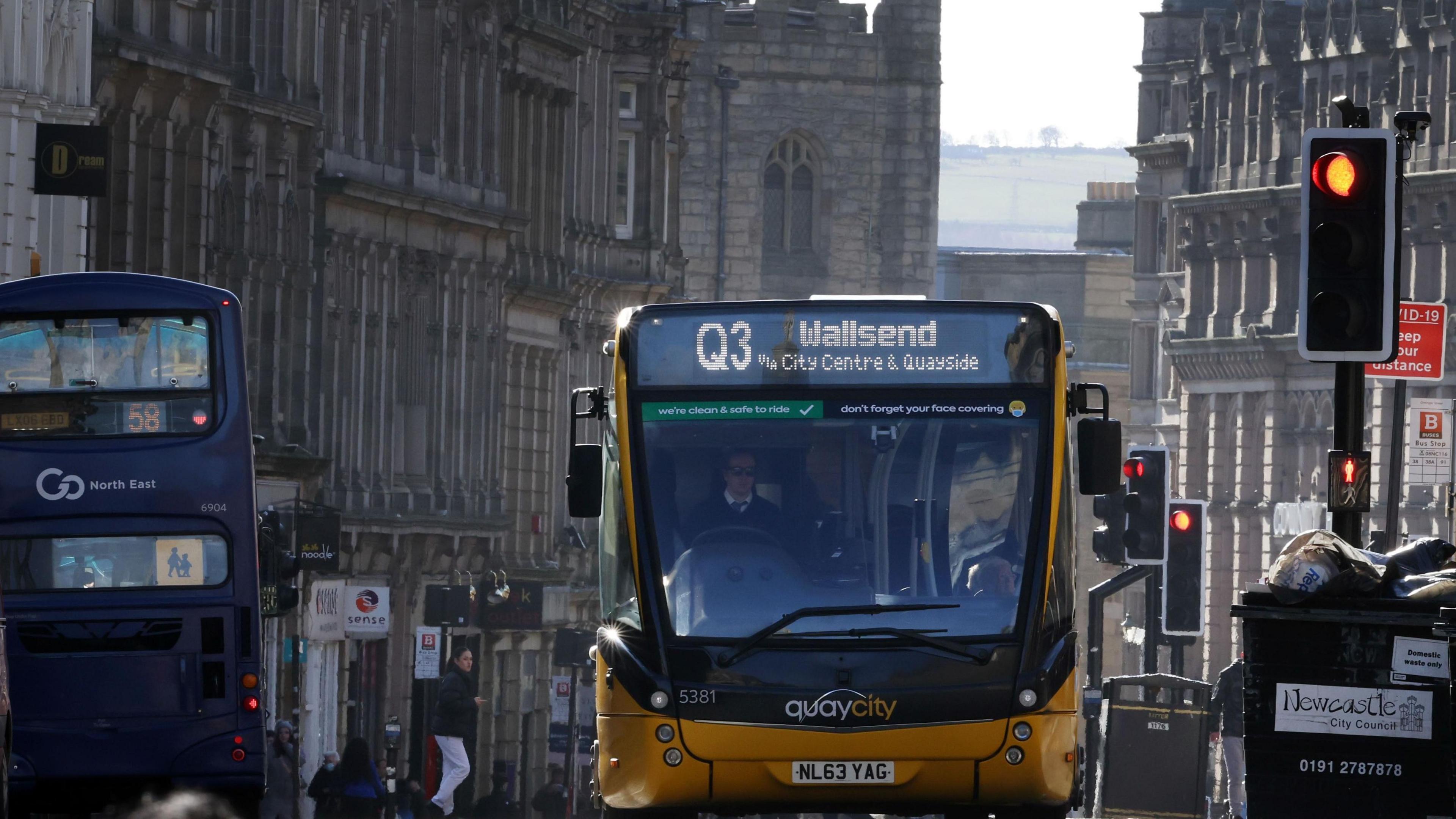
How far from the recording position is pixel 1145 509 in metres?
35.7

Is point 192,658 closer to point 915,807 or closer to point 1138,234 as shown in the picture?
point 915,807

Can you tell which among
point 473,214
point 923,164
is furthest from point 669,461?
point 923,164

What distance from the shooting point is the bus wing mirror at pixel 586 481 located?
63.3ft

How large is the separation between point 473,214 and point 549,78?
26.6 ft

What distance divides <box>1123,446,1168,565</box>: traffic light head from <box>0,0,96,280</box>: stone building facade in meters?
11.0

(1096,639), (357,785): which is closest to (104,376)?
(357,785)

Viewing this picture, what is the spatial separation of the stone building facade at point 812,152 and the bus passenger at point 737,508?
8863 cm

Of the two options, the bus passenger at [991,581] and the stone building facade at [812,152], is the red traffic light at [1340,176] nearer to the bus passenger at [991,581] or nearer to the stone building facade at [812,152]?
the bus passenger at [991,581]

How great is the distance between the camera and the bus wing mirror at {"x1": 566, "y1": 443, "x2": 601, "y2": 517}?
63.3 feet

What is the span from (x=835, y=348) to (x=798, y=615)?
162 cm

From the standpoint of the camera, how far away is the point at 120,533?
2416cm

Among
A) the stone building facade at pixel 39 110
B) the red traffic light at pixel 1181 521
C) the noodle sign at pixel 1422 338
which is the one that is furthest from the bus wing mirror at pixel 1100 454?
the stone building facade at pixel 39 110

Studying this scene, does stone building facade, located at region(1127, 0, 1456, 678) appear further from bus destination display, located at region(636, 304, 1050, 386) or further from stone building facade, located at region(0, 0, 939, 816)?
bus destination display, located at region(636, 304, 1050, 386)

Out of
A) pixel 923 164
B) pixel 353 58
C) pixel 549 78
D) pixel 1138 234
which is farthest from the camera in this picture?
pixel 1138 234
